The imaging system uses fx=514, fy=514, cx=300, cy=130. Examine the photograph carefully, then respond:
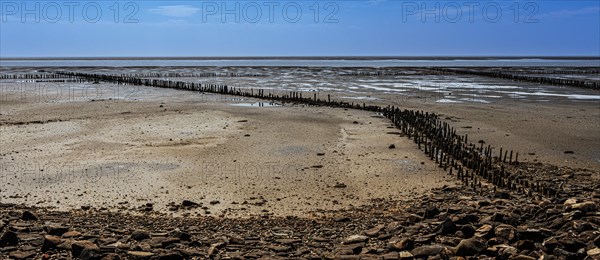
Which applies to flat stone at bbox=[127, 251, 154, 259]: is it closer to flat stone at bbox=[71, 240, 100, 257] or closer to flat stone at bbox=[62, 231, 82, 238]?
flat stone at bbox=[71, 240, 100, 257]

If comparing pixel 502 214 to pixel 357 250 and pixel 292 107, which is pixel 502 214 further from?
pixel 292 107

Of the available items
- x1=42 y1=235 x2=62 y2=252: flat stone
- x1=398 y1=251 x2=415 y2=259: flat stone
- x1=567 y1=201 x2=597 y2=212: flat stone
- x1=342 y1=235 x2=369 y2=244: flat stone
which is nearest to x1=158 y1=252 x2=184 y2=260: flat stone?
x1=42 y1=235 x2=62 y2=252: flat stone

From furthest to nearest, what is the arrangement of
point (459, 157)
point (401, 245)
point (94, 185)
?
1. point (459, 157)
2. point (94, 185)
3. point (401, 245)

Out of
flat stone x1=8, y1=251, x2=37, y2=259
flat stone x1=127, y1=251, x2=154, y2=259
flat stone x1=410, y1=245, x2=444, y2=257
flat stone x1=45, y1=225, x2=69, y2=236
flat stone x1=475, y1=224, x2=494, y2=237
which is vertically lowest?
flat stone x1=8, y1=251, x2=37, y2=259

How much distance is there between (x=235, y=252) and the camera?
7773 mm

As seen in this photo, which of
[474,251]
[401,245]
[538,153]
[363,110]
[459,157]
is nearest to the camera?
[474,251]

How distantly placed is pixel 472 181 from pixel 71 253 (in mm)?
9228

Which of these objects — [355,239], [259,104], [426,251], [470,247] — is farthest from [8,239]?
[259,104]

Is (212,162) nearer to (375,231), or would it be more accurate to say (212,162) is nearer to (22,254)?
(375,231)

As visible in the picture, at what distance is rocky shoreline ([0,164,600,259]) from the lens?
292 inches

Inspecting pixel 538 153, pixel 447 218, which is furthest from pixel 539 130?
pixel 447 218

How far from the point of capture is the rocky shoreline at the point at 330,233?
7414mm

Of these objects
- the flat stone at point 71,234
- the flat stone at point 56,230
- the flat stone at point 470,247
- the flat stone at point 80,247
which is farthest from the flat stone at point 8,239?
the flat stone at point 470,247

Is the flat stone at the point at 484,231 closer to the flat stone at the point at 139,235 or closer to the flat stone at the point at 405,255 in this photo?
the flat stone at the point at 405,255
